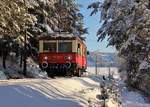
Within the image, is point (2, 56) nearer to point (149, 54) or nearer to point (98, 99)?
point (149, 54)

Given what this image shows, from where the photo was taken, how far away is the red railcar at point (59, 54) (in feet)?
110

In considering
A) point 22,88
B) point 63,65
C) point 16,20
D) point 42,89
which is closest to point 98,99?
point 42,89

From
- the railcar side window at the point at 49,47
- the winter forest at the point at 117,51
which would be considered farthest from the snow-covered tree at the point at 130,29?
the railcar side window at the point at 49,47

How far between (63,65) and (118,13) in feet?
23.9

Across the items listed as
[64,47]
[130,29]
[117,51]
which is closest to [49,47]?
[64,47]

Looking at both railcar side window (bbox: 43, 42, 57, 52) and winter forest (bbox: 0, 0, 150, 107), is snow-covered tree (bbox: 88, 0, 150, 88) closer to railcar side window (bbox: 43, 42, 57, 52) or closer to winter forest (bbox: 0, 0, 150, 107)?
winter forest (bbox: 0, 0, 150, 107)

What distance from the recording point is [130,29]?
88.9 feet

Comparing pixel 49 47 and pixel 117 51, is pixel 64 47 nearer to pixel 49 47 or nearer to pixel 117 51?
pixel 49 47

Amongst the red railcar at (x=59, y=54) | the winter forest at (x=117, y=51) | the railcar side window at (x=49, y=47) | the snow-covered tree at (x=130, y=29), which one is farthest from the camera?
the railcar side window at (x=49, y=47)

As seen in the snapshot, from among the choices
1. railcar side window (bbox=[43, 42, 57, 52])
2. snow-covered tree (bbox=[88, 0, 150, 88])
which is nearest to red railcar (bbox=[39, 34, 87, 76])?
railcar side window (bbox=[43, 42, 57, 52])

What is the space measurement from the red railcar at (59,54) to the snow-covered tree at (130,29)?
3.48m

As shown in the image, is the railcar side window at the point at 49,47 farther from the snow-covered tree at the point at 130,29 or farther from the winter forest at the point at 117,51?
the snow-covered tree at the point at 130,29

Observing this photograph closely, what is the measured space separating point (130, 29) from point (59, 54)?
26.3 feet

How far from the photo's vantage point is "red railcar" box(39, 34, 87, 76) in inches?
1319
